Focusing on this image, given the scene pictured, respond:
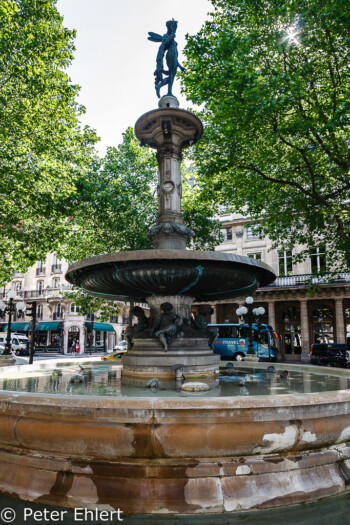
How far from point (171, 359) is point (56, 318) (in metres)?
39.7

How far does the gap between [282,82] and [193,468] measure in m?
10.7

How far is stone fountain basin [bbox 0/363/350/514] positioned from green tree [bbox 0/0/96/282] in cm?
1141

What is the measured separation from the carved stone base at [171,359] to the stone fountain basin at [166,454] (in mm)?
2479

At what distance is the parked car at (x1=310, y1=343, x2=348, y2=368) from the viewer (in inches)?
832

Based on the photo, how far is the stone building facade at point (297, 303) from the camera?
29420 mm

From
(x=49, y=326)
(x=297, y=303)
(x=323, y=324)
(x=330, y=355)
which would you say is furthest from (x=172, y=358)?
(x=49, y=326)

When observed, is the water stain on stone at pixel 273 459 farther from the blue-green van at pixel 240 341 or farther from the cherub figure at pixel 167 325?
the blue-green van at pixel 240 341

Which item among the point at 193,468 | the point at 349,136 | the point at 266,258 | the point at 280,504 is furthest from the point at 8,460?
the point at 266,258

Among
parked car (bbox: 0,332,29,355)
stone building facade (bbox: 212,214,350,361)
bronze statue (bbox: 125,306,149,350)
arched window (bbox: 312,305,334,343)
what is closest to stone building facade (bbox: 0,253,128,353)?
parked car (bbox: 0,332,29,355)

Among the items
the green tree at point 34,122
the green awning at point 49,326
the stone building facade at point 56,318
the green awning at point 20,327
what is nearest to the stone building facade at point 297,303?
the stone building facade at point 56,318

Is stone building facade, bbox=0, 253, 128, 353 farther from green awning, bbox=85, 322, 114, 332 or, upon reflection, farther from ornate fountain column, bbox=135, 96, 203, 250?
ornate fountain column, bbox=135, 96, 203, 250

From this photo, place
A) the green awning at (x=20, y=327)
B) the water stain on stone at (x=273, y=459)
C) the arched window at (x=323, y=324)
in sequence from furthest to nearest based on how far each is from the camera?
the green awning at (x=20, y=327), the arched window at (x=323, y=324), the water stain on stone at (x=273, y=459)

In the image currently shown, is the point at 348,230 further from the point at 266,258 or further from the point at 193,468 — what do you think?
the point at 266,258

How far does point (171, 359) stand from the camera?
5613mm
